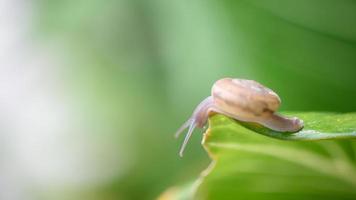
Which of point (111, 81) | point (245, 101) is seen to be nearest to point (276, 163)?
point (245, 101)

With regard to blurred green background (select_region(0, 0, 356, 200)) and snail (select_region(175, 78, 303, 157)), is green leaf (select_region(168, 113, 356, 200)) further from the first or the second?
blurred green background (select_region(0, 0, 356, 200))

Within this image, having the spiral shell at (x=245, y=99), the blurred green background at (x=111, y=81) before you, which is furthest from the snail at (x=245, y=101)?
the blurred green background at (x=111, y=81)

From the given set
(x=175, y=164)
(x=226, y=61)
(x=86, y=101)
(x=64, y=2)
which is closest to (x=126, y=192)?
(x=175, y=164)

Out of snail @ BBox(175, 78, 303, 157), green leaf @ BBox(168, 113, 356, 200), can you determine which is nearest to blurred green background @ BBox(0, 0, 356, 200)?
snail @ BBox(175, 78, 303, 157)

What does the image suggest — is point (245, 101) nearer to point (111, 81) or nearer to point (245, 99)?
point (245, 99)

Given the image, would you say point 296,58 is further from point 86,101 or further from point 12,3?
point 12,3

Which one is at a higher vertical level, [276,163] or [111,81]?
[276,163]
